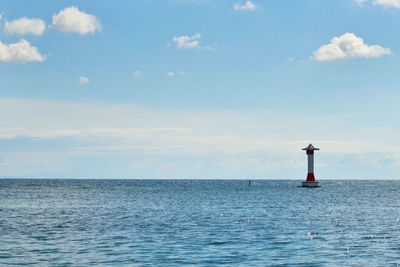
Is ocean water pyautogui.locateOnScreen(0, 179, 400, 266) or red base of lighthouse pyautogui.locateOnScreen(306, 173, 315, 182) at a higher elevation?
red base of lighthouse pyautogui.locateOnScreen(306, 173, 315, 182)

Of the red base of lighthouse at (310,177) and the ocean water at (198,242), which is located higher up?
the red base of lighthouse at (310,177)

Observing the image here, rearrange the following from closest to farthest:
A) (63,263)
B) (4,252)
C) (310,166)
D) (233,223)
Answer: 1. (63,263)
2. (4,252)
3. (233,223)
4. (310,166)

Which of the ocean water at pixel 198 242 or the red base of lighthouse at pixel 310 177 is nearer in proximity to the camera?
the ocean water at pixel 198 242

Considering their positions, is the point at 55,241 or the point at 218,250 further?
the point at 55,241

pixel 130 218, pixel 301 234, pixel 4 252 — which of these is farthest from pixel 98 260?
pixel 130 218

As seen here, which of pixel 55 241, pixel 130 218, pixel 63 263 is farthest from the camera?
pixel 130 218

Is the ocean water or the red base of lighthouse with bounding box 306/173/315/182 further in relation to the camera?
the red base of lighthouse with bounding box 306/173/315/182

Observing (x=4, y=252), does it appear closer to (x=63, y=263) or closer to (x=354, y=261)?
(x=63, y=263)

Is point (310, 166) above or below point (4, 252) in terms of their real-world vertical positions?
above

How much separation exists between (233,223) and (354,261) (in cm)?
2193

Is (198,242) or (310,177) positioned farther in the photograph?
(310,177)

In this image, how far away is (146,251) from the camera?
1275 inches

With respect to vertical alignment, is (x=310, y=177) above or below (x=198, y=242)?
above

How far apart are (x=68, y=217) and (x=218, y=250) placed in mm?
28857
